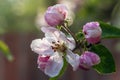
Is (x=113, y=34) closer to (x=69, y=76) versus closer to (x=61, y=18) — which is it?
(x=61, y=18)

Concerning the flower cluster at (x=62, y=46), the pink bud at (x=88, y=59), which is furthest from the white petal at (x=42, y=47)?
the pink bud at (x=88, y=59)

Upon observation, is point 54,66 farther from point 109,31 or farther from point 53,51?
point 109,31

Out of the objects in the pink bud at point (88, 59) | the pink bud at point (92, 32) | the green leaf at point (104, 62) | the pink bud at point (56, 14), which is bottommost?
the green leaf at point (104, 62)

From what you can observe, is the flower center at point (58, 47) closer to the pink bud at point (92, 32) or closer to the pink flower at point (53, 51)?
the pink flower at point (53, 51)

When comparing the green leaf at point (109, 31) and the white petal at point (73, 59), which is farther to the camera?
the green leaf at point (109, 31)

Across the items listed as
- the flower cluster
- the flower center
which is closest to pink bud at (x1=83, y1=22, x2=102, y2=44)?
the flower cluster

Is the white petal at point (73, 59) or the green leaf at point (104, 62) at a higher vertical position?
the white petal at point (73, 59)
